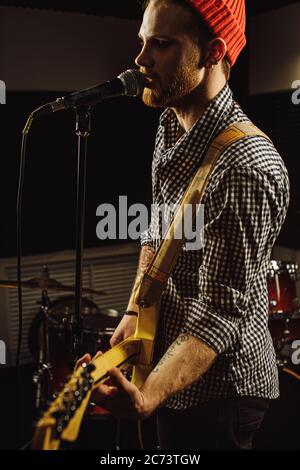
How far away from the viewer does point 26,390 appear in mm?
4676

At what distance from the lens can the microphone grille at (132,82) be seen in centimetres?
147

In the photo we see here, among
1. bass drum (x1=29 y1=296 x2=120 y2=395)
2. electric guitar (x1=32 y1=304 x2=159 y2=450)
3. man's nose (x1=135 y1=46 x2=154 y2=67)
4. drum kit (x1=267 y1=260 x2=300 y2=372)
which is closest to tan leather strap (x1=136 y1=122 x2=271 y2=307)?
electric guitar (x1=32 y1=304 x2=159 y2=450)

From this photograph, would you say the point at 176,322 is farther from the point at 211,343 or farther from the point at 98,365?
the point at 98,365

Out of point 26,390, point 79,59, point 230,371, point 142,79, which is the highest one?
point 79,59

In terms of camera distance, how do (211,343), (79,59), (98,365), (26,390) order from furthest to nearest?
(79,59) < (26,390) < (211,343) < (98,365)

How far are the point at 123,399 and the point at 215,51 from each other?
2.98ft

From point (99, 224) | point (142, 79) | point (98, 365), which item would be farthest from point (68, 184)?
point (98, 365)

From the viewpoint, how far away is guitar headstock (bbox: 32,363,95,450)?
99 cm

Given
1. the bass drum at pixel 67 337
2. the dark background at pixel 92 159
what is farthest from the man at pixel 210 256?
the dark background at pixel 92 159

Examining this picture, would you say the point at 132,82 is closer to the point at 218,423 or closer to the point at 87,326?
the point at 218,423

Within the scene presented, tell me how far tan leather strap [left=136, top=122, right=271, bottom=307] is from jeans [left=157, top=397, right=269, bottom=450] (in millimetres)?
312

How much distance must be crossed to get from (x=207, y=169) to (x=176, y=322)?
0.41 meters

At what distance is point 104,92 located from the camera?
1.46 meters

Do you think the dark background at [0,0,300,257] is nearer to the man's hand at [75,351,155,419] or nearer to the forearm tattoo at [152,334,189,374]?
the forearm tattoo at [152,334,189,374]
